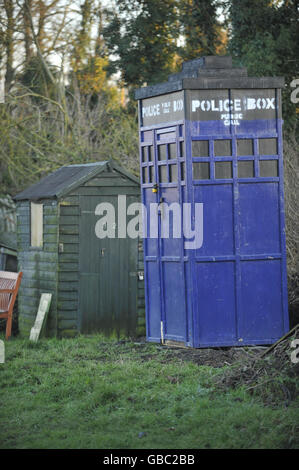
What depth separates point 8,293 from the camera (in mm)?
13172

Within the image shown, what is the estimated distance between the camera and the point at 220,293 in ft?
32.4

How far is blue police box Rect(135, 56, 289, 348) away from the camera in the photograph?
32.2ft

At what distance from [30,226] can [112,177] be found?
191 centimetres

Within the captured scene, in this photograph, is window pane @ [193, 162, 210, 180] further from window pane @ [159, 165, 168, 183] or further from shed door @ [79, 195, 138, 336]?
shed door @ [79, 195, 138, 336]

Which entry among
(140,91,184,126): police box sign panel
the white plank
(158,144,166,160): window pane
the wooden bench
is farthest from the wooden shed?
(158,144,166,160): window pane

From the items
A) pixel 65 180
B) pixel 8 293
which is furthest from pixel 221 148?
pixel 8 293

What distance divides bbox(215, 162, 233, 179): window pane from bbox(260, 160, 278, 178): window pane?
0.46 m

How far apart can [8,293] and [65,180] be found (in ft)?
7.58

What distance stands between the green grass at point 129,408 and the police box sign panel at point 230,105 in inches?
130

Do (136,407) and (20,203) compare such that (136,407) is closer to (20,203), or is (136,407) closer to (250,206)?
(250,206)

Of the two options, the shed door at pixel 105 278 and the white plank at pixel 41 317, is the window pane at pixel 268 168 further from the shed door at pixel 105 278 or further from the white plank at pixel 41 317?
the white plank at pixel 41 317

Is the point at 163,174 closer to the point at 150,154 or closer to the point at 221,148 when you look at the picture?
the point at 150,154

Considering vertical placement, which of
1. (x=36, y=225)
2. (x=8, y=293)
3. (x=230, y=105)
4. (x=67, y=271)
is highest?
(x=230, y=105)

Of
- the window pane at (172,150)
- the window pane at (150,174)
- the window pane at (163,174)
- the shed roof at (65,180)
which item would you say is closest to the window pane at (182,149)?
the window pane at (172,150)
